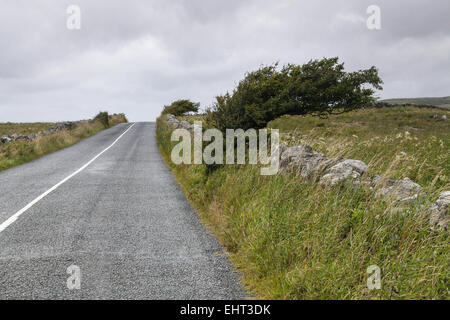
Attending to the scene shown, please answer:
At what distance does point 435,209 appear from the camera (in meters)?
3.73

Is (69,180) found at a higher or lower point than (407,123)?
lower

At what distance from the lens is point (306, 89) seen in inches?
462

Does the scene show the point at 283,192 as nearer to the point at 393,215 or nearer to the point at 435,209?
the point at 393,215

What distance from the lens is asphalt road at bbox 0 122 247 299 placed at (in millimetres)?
3389

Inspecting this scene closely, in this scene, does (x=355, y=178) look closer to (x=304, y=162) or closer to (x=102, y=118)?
(x=304, y=162)

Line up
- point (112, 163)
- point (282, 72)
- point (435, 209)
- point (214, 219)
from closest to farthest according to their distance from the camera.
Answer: point (435, 209)
point (214, 219)
point (282, 72)
point (112, 163)

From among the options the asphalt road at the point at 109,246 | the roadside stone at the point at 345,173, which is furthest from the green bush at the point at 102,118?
the roadside stone at the point at 345,173

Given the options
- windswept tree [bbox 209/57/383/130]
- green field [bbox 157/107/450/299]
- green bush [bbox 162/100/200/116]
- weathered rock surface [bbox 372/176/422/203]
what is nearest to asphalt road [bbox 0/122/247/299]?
green field [bbox 157/107/450/299]

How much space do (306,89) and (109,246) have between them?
9893mm

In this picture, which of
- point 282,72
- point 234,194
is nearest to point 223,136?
point 234,194

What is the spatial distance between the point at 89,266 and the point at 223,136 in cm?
642

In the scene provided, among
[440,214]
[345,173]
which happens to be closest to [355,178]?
[345,173]

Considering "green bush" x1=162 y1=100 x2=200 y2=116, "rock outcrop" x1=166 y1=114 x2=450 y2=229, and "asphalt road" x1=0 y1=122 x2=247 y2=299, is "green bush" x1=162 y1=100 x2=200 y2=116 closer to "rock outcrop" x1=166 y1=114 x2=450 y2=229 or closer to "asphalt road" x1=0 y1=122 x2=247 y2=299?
"asphalt road" x1=0 y1=122 x2=247 y2=299
